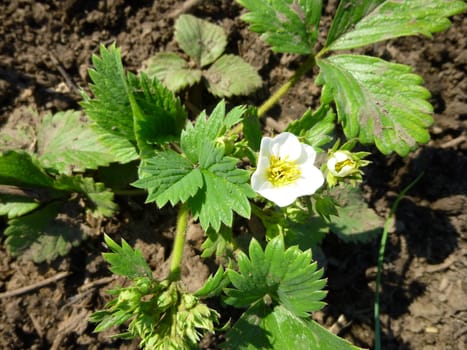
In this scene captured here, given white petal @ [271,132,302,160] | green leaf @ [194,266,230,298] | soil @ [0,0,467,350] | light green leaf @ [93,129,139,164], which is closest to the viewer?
green leaf @ [194,266,230,298]

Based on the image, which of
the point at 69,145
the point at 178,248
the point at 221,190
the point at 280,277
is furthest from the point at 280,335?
the point at 69,145

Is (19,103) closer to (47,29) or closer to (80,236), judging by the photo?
(47,29)

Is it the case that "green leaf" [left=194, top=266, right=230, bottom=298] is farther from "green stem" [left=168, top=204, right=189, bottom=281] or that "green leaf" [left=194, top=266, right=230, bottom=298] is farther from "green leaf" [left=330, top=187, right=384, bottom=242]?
"green leaf" [left=330, top=187, right=384, bottom=242]

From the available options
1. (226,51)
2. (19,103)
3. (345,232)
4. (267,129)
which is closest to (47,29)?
(19,103)

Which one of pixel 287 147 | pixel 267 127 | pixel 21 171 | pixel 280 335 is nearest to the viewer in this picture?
pixel 287 147

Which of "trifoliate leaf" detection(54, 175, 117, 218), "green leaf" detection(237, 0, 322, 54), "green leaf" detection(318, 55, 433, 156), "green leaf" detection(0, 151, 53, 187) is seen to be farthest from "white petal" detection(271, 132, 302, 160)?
"green leaf" detection(0, 151, 53, 187)

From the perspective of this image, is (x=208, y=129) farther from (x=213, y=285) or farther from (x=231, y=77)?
(x=231, y=77)

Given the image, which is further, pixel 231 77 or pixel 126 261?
pixel 231 77
